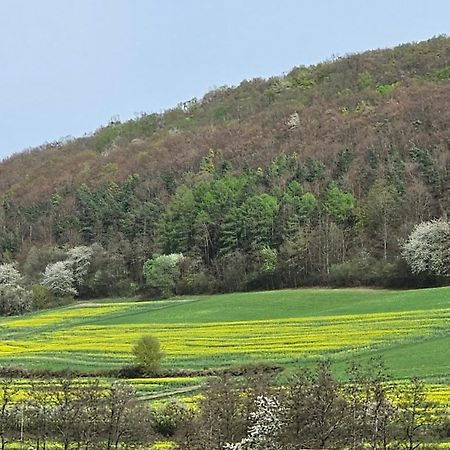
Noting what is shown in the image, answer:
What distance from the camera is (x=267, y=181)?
11019 centimetres

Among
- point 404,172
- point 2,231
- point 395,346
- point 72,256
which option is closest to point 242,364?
point 395,346

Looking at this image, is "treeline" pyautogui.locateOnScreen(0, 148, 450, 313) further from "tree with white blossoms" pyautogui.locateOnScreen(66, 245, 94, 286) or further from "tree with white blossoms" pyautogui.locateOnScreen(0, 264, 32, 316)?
"tree with white blossoms" pyautogui.locateOnScreen(0, 264, 32, 316)

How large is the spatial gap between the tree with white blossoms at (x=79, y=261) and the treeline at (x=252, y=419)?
74279mm

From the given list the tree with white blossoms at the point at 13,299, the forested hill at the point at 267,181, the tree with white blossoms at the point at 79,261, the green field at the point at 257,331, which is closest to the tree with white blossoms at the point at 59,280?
the tree with white blossoms at the point at 79,261

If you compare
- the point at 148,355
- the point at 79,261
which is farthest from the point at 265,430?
the point at 79,261

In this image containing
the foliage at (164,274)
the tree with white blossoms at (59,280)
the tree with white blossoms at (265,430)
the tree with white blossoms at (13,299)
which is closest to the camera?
the tree with white blossoms at (265,430)

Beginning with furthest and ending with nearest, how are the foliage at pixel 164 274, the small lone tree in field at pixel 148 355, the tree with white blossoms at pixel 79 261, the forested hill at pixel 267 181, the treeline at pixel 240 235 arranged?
the tree with white blossoms at pixel 79 261 → the foliage at pixel 164 274 → the forested hill at pixel 267 181 → the treeline at pixel 240 235 → the small lone tree in field at pixel 148 355

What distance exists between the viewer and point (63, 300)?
3888 inches

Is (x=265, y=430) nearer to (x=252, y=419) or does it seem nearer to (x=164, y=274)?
(x=252, y=419)

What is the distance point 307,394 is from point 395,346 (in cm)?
2435

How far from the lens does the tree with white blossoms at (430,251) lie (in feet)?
234

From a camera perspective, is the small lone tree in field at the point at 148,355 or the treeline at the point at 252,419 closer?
the treeline at the point at 252,419

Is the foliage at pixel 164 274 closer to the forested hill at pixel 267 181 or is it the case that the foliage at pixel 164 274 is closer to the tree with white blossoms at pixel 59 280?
the forested hill at pixel 267 181

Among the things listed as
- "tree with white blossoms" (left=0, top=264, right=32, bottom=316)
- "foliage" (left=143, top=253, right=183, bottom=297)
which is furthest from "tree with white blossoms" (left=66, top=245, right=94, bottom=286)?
"foliage" (left=143, top=253, right=183, bottom=297)
